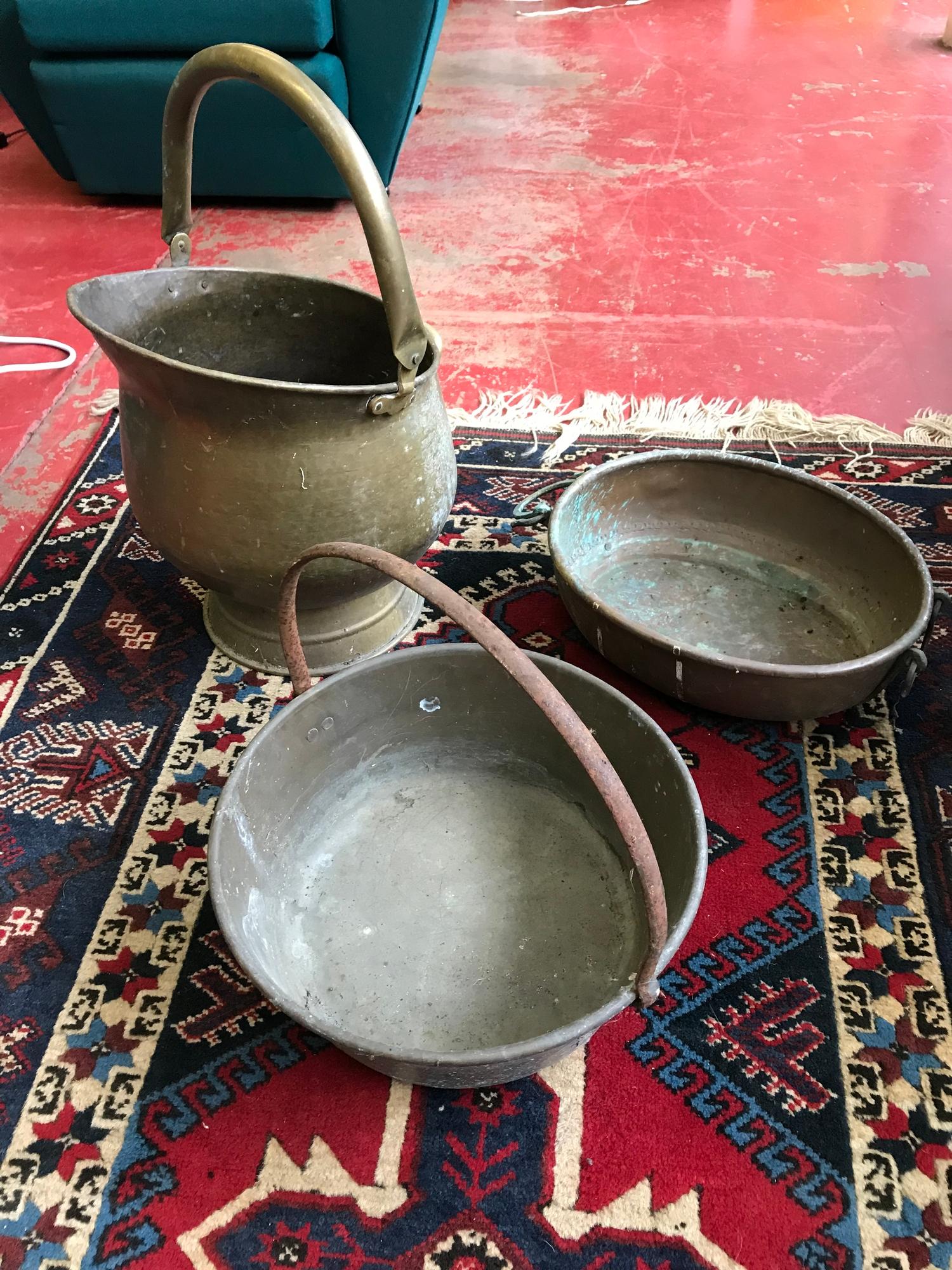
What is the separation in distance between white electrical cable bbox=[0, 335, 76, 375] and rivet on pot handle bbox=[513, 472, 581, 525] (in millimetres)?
1213

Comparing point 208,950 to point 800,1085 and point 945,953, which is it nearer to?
point 800,1085

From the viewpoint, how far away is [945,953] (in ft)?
3.68

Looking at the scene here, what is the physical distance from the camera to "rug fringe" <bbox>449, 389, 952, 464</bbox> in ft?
6.45

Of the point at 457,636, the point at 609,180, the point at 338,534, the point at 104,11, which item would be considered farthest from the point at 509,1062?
the point at 609,180

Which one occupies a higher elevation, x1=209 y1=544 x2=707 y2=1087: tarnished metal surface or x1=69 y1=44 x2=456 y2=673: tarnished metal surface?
x1=69 y1=44 x2=456 y2=673: tarnished metal surface

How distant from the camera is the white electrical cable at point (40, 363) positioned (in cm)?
216

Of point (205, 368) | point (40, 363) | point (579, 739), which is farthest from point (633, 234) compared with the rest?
point (579, 739)

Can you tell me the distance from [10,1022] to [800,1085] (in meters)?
0.91

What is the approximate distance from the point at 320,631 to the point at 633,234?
6.57ft

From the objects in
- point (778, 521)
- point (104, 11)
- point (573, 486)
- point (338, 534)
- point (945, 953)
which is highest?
point (104, 11)

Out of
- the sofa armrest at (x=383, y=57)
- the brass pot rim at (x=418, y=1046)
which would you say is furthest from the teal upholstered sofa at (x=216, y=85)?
the brass pot rim at (x=418, y=1046)

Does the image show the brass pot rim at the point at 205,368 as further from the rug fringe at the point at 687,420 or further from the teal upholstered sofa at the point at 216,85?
the teal upholstered sofa at the point at 216,85

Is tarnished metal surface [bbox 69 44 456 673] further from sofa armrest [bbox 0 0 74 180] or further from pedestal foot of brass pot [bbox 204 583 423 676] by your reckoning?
sofa armrest [bbox 0 0 74 180]

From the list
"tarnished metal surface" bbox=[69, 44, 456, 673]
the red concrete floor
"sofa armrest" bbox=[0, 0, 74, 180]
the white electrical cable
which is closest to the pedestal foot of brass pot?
"tarnished metal surface" bbox=[69, 44, 456, 673]
